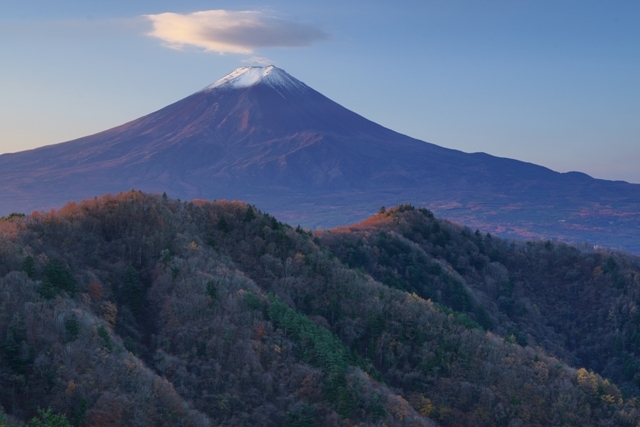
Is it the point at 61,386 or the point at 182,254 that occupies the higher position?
the point at 182,254

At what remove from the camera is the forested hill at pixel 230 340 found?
25.9 meters

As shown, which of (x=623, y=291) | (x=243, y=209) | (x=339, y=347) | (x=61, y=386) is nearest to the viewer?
(x=61, y=386)

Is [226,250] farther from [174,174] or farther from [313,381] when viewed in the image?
[174,174]

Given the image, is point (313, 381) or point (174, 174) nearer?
point (313, 381)

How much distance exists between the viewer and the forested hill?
1020 inches

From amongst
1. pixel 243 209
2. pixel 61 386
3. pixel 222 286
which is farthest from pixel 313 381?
pixel 243 209

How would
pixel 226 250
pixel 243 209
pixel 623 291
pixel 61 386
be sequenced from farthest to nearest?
pixel 623 291, pixel 243 209, pixel 226 250, pixel 61 386

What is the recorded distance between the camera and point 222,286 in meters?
34.2

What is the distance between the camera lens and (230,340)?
31.3m

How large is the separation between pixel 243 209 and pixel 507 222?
454 ft

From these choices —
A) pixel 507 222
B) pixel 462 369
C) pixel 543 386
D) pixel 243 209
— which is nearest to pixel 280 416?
pixel 462 369

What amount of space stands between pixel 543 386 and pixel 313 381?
11.8 metres

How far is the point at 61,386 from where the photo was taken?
24766 mm

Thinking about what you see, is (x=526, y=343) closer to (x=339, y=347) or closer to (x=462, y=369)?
(x=462, y=369)
